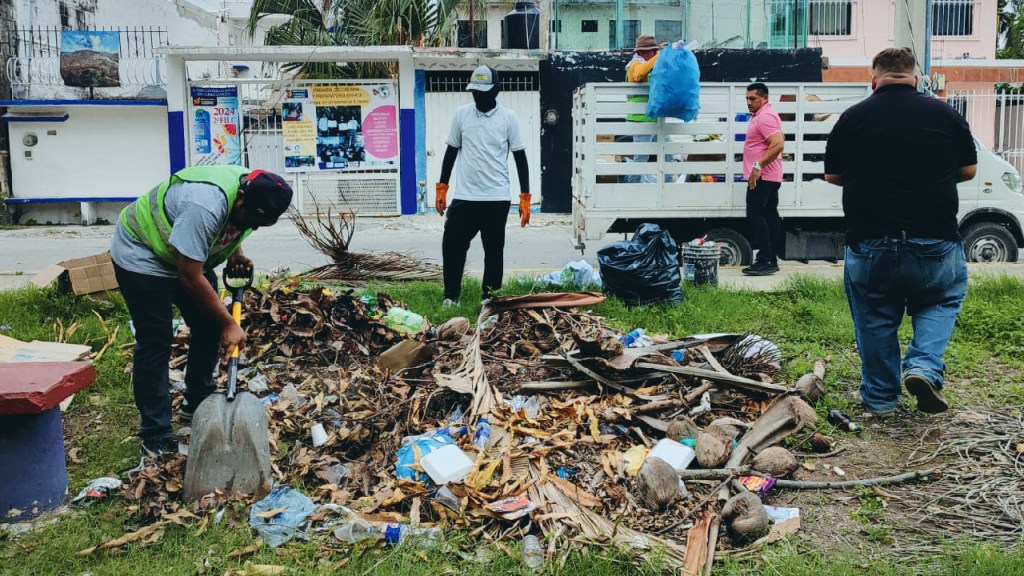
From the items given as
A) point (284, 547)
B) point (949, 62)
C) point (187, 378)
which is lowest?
point (284, 547)

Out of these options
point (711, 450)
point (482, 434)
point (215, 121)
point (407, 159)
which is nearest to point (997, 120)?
point (407, 159)

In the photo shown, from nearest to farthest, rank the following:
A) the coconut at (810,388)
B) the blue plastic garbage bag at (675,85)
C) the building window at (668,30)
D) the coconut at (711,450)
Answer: the coconut at (711,450) → the coconut at (810,388) → the blue plastic garbage bag at (675,85) → the building window at (668,30)

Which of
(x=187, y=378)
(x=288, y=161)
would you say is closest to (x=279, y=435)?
(x=187, y=378)

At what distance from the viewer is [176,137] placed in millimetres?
18375

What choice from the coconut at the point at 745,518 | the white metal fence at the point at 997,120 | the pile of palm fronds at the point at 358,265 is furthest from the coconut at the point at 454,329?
the white metal fence at the point at 997,120

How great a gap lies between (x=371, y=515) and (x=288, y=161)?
15.6 meters

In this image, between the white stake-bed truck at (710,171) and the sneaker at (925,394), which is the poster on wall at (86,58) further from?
the sneaker at (925,394)

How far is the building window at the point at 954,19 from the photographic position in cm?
2753

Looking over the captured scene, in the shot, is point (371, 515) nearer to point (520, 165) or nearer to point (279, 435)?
point (279, 435)

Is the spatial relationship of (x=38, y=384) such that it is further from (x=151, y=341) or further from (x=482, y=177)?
(x=482, y=177)

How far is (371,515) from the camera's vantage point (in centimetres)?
380

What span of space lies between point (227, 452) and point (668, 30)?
54.8 ft

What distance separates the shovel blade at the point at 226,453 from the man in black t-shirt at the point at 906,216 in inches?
128

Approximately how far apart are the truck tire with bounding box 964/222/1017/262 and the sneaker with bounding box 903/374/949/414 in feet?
22.7
